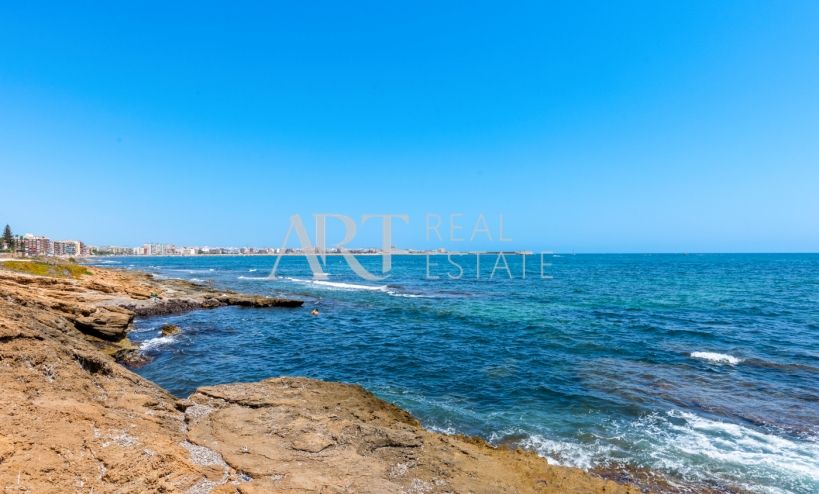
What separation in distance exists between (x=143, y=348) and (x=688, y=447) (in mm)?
23480

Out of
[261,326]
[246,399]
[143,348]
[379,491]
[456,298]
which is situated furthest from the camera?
[456,298]

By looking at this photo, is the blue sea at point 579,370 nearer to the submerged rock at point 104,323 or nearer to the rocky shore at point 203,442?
the submerged rock at point 104,323

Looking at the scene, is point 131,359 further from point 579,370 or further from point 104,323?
point 579,370

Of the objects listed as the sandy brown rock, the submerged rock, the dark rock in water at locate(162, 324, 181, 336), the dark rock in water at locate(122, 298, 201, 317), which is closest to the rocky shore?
the sandy brown rock

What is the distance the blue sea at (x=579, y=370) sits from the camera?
33.4 ft

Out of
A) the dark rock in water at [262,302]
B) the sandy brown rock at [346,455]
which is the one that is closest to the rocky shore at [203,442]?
the sandy brown rock at [346,455]

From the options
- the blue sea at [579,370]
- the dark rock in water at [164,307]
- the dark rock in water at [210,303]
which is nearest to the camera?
the blue sea at [579,370]

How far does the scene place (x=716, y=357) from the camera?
1841 cm

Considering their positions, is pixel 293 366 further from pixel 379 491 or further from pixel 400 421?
pixel 379 491

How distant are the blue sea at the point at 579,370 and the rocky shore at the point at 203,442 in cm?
273

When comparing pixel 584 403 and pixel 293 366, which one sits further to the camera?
pixel 293 366

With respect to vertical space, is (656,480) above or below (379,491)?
below

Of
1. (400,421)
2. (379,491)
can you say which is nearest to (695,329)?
(400,421)

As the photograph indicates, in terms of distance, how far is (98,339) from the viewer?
709 inches
